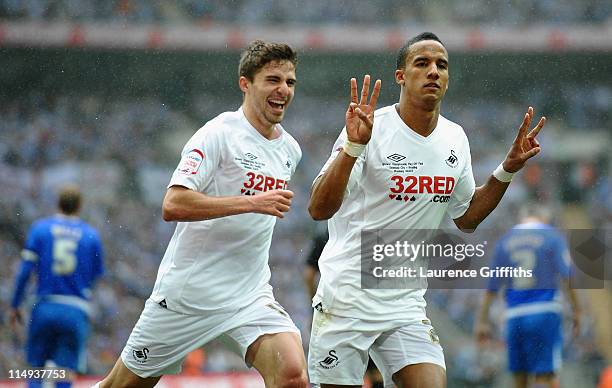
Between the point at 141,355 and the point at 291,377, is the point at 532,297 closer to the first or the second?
the point at 291,377

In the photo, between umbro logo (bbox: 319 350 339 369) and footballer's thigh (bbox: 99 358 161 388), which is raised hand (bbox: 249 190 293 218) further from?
footballer's thigh (bbox: 99 358 161 388)

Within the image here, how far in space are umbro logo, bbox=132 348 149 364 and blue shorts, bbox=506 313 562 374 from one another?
170 inches

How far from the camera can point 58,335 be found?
8461 mm

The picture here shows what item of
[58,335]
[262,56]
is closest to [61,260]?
[58,335]

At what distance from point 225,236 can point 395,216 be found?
3.07 feet

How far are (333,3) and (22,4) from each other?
743 centimetres

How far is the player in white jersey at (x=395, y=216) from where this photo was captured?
496 cm

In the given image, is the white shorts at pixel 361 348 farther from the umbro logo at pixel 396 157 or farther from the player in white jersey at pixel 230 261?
the umbro logo at pixel 396 157

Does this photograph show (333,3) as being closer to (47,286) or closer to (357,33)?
(357,33)

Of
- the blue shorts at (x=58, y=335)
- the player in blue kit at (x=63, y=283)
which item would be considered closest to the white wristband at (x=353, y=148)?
the player in blue kit at (x=63, y=283)

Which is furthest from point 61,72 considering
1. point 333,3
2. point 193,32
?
point 333,3

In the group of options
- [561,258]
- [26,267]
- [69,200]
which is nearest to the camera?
[26,267]

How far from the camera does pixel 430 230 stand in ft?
16.8

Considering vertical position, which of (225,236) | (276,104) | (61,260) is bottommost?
(225,236)
